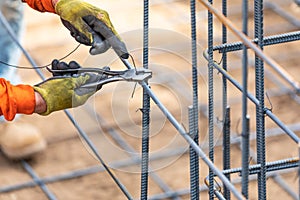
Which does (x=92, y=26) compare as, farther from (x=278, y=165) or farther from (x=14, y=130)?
(x=14, y=130)

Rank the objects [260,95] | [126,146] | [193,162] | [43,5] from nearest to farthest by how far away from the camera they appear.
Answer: [260,95] < [193,162] < [43,5] < [126,146]

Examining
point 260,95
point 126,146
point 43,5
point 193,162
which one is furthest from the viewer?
point 126,146

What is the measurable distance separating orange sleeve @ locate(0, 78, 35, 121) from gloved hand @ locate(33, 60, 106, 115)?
0.08ft

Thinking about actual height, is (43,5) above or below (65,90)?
above

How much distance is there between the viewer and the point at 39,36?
390 cm

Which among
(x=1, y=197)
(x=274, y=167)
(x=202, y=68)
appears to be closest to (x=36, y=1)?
(x=202, y=68)

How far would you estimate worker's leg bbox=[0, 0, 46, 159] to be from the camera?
3.07m

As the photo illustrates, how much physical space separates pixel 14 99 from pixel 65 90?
9 centimetres

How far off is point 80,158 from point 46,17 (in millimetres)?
1056

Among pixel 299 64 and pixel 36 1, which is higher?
pixel 299 64

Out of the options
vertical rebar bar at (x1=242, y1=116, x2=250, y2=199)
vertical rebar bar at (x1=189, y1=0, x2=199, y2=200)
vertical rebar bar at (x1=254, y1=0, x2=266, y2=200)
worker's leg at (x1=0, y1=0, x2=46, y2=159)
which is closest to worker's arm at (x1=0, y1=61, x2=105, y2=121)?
vertical rebar bar at (x1=189, y1=0, x2=199, y2=200)

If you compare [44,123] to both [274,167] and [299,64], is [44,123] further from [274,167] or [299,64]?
[274,167]

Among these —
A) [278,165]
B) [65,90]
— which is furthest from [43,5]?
[278,165]

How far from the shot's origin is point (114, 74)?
177cm
